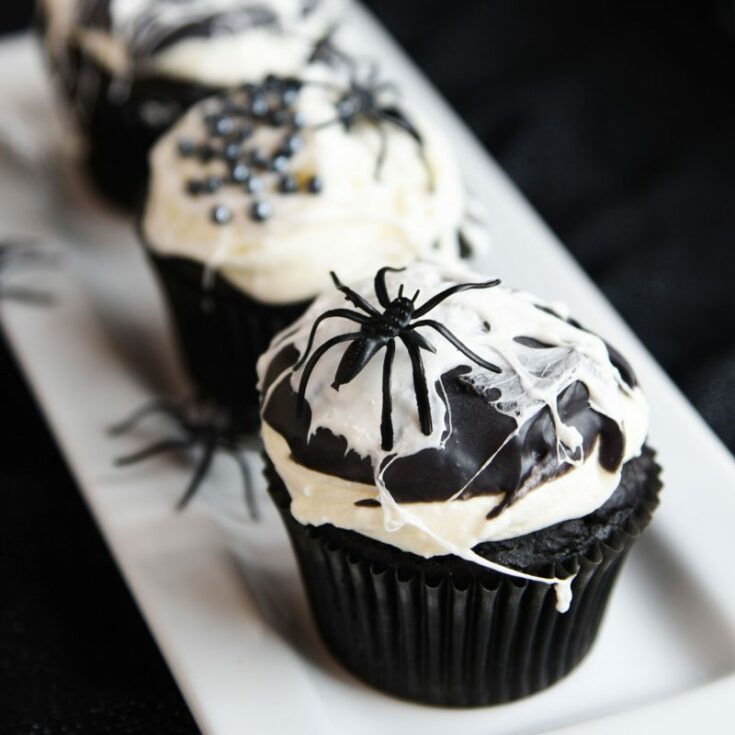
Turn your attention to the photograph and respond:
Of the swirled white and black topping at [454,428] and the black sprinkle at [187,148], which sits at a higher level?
the swirled white and black topping at [454,428]

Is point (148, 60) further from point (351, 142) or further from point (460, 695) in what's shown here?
point (460, 695)

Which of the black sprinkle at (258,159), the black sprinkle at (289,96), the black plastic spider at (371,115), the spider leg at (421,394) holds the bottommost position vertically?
the black sprinkle at (258,159)

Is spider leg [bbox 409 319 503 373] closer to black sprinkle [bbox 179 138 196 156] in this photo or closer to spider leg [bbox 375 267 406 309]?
spider leg [bbox 375 267 406 309]

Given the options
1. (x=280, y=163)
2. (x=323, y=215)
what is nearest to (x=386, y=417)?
(x=323, y=215)

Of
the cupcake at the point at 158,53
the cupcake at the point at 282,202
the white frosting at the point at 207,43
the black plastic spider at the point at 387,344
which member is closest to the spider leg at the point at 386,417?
the black plastic spider at the point at 387,344

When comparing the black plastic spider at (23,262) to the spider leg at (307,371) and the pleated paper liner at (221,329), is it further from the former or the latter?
the spider leg at (307,371)
